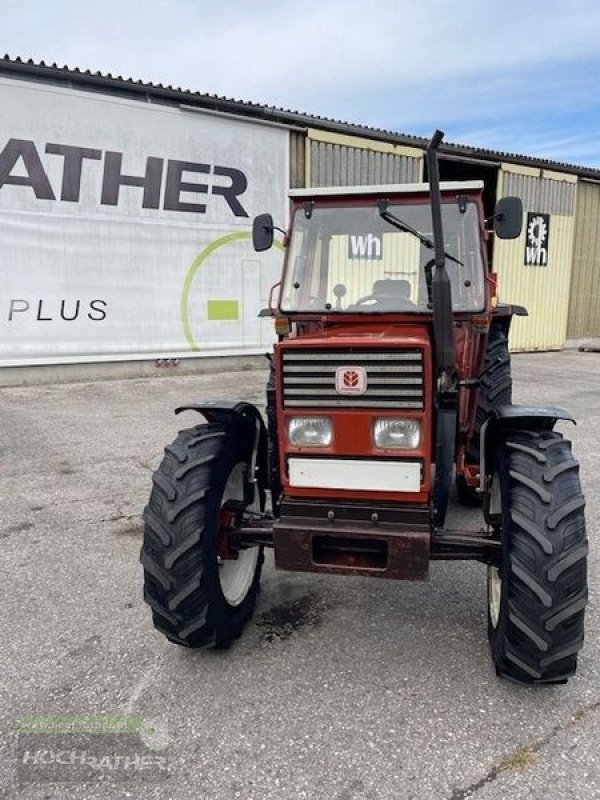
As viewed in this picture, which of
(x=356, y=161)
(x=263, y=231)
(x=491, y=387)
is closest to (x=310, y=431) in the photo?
(x=263, y=231)

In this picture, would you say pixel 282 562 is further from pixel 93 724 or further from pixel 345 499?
pixel 93 724

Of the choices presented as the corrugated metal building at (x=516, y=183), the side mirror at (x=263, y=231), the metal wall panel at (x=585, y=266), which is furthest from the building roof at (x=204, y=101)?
the side mirror at (x=263, y=231)

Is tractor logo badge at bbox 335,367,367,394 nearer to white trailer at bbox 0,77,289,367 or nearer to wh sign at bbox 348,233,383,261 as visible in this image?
wh sign at bbox 348,233,383,261

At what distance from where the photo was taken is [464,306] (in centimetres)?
331

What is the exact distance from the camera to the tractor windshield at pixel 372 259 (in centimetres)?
334

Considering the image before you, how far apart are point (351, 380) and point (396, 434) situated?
0.29 metres

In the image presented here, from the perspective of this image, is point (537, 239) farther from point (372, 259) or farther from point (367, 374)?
point (367, 374)

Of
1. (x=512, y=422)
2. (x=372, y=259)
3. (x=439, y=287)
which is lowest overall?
(x=512, y=422)

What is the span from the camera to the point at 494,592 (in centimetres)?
284

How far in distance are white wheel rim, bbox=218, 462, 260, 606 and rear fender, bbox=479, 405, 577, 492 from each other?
117 centimetres

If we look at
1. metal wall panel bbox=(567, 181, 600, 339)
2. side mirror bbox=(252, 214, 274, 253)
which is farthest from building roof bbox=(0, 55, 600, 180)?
side mirror bbox=(252, 214, 274, 253)

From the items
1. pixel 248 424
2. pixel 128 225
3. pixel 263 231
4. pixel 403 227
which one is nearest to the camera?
pixel 403 227

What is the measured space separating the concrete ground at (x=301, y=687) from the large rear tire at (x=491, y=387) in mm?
286

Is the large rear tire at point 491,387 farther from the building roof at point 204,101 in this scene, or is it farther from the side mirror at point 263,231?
the building roof at point 204,101
